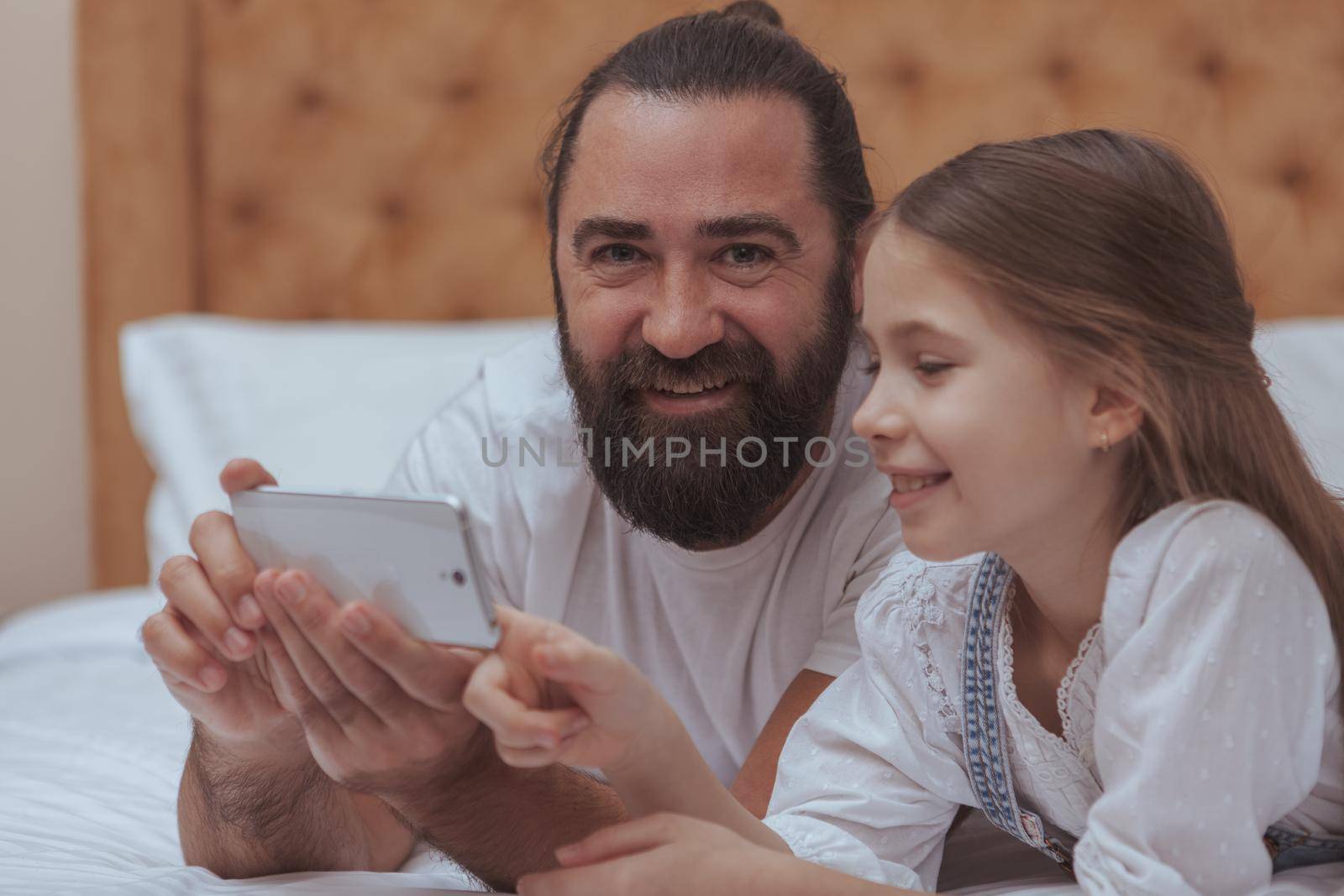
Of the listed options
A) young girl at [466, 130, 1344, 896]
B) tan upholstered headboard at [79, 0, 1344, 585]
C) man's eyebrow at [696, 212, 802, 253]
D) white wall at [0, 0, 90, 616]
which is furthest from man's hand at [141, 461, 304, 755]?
white wall at [0, 0, 90, 616]

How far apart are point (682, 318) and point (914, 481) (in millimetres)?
351

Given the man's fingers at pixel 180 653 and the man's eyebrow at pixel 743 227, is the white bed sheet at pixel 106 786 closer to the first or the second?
the man's fingers at pixel 180 653

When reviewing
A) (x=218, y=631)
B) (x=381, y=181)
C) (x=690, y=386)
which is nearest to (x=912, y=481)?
(x=690, y=386)

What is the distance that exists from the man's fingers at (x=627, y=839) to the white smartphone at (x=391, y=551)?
0.16m

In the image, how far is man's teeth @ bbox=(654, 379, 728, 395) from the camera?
1176 millimetres

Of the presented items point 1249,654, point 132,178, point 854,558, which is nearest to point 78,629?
point 132,178

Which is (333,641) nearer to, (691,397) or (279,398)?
(691,397)

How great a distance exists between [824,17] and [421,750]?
59.2 inches

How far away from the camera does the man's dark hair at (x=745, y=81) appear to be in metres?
1.20

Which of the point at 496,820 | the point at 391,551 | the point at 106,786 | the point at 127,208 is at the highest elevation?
the point at 127,208

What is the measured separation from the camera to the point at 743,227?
3.76ft

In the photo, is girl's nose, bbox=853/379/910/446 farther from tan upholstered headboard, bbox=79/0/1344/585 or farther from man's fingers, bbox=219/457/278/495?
tan upholstered headboard, bbox=79/0/1344/585

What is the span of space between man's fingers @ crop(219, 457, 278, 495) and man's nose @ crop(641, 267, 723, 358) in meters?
0.41

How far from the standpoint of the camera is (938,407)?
0.80 metres
